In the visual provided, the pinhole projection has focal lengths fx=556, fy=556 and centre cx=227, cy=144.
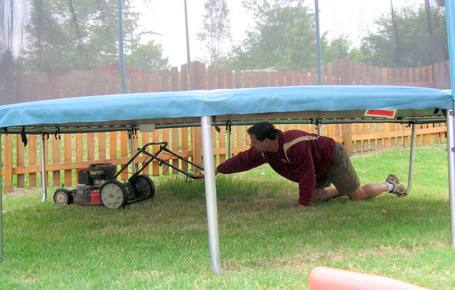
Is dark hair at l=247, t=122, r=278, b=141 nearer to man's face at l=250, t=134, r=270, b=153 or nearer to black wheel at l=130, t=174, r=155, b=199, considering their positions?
man's face at l=250, t=134, r=270, b=153

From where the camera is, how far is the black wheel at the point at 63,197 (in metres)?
6.16

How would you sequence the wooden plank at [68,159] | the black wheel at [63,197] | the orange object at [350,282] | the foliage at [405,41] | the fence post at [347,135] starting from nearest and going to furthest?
the orange object at [350,282]
the foliage at [405,41]
the black wheel at [63,197]
the wooden plank at [68,159]
the fence post at [347,135]

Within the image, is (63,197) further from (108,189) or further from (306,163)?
(306,163)

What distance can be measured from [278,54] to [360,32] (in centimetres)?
83

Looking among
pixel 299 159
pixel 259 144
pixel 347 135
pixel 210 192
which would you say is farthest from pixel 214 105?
pixel 347 135

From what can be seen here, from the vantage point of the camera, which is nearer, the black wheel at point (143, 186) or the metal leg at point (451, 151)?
the metal leg at point (451, 151)

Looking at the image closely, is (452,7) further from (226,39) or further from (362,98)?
(226,39)

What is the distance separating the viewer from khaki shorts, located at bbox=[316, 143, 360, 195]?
5.58 metres

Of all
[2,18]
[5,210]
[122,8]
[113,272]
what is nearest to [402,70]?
[122,8]

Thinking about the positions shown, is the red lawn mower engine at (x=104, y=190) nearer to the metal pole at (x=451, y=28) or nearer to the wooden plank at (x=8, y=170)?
the wooden plank at (x=8, y=170)

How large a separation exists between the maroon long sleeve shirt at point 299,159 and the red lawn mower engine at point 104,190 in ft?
3.84

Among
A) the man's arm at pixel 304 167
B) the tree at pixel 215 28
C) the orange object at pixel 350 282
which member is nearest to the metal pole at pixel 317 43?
the man's arm at pixel 304 167

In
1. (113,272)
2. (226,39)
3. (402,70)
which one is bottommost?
(113,272)

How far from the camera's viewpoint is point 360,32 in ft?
17.2
